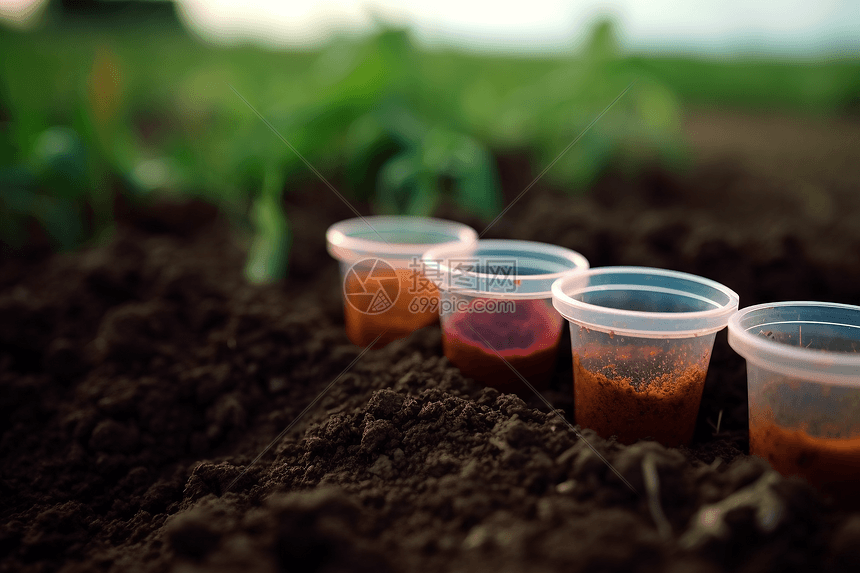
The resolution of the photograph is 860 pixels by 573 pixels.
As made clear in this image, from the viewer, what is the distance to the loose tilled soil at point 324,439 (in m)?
1.07

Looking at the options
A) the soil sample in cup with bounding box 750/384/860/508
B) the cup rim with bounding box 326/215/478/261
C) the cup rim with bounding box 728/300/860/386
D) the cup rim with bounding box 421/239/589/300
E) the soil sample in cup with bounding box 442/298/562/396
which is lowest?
the soil sample in cup with bounding box 750/384/860/508

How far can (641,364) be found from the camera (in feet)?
4.93

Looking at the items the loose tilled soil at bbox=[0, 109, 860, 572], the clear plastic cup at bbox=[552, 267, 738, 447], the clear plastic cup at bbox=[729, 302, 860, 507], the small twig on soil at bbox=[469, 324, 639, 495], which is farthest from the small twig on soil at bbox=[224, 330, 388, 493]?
the clear plastic cup at bbox=[729, 302, 860, 507]

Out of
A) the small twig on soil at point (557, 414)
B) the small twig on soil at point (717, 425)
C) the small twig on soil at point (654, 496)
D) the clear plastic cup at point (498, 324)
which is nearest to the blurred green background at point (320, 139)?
the clear plastic cup at point (498, 324)

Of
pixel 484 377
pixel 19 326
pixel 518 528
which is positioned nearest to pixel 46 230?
pixel 19 326

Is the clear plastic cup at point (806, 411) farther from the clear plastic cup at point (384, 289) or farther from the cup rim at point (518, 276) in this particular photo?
the clear plastic cup at point (384, 289)

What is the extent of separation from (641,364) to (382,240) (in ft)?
3.95

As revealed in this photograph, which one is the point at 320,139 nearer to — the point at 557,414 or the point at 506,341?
the point at 506,341

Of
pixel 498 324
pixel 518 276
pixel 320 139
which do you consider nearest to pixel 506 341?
pixel 498 324

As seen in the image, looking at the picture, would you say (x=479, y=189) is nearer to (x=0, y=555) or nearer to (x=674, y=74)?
(x=0, y=555)

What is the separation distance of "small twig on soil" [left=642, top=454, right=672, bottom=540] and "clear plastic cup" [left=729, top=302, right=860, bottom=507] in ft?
1.28

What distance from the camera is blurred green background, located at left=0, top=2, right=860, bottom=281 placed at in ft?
9.48

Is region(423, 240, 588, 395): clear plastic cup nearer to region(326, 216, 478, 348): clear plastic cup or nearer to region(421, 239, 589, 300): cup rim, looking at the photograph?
region(421, 239, 589, 300): cup rim

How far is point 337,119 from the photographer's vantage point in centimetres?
308
